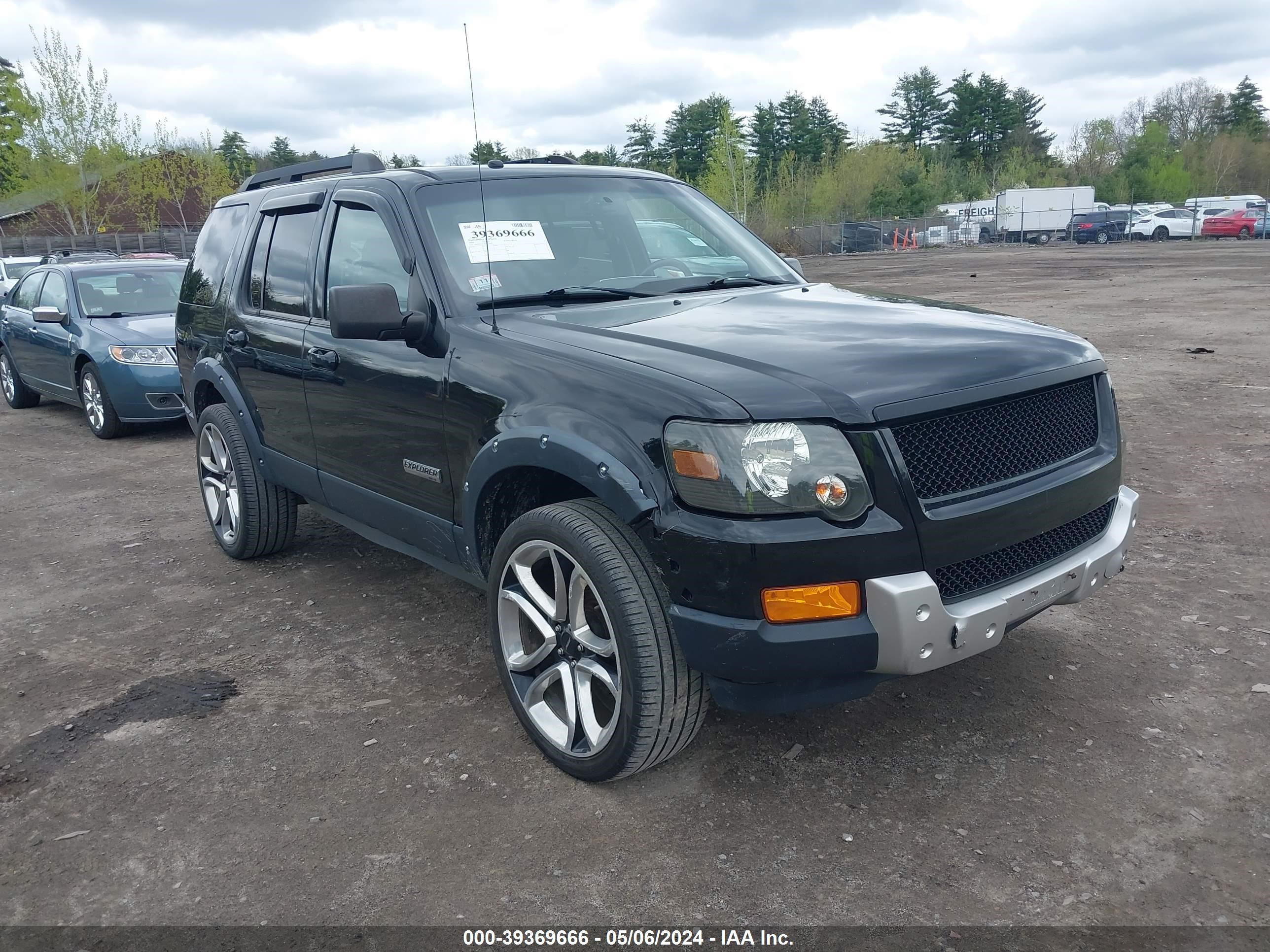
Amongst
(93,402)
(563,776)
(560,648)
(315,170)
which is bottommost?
(563,776)

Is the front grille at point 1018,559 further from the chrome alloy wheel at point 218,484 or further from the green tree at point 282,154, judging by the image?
the green tree at point 282,154

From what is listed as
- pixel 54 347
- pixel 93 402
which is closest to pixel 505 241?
pixel 93 402

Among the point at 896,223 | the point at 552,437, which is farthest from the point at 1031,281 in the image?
the point at 896,223

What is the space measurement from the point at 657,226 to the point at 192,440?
6.38 m

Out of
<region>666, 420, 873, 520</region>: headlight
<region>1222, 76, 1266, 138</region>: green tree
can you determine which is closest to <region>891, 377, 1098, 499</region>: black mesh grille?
<region>666, 420, 873, 520</region>: headlight

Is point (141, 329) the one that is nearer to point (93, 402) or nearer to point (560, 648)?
point (93, 402)

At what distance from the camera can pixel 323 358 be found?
14.0 ft

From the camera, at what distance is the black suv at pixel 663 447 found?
104 inches

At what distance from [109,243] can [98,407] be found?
40519 millimetres

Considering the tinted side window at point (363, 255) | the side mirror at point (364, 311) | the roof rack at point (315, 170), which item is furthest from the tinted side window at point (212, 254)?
the side mirror at point (364, 311)

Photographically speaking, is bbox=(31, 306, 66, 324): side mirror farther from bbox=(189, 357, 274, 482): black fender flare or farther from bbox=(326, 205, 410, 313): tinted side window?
bbox=(326, 205, 410, 313): tinted side window

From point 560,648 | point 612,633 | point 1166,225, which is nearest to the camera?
point 612,633

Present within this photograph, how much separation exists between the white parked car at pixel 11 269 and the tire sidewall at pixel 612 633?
1894 centimetres

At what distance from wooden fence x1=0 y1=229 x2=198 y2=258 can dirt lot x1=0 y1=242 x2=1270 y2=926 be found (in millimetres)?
41044
